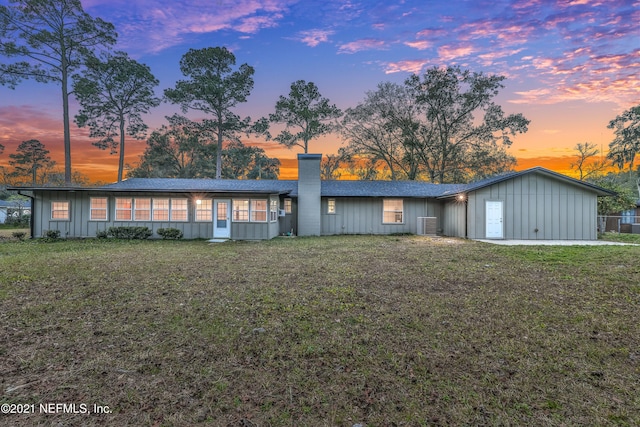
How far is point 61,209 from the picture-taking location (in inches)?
570

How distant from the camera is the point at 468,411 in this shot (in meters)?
2.21

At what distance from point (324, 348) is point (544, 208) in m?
14.8

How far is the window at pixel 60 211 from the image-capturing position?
1445 centimetres

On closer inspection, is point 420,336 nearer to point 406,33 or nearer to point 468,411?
point 468,411

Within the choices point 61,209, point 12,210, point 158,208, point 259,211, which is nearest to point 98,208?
point 61,209

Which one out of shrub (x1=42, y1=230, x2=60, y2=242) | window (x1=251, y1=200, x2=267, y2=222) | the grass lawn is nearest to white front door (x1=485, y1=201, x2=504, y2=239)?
the grass lawn

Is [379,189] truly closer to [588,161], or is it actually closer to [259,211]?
[259,211]

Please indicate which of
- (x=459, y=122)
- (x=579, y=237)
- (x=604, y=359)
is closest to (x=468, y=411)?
(x=604, y=359)

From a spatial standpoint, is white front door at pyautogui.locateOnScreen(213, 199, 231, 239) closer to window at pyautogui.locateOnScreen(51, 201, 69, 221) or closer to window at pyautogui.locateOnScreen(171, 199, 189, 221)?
window at pyautogui.locateOnScreen(171, 199, 189, 221)

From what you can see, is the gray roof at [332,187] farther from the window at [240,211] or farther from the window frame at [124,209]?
the window at [240,211]

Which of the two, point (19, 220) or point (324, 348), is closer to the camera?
point (324, 348)

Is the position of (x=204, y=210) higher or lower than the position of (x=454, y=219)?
higher

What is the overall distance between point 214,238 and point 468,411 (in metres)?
13.9

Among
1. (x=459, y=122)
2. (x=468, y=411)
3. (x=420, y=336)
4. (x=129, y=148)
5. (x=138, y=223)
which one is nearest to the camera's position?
(x=468, y=411)
